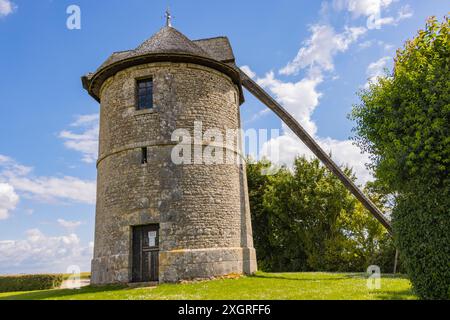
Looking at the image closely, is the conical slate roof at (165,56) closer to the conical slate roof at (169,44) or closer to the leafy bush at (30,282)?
the conical slate roof at (169,44)

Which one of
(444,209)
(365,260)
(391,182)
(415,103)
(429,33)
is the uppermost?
(429,33)

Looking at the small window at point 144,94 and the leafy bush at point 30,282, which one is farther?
the leafy bush at point 30,282

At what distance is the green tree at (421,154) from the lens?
334 inches

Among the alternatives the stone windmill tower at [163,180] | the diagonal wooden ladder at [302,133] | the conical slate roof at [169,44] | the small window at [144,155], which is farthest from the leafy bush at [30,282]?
the diagonal wooden ladder at [302,133]

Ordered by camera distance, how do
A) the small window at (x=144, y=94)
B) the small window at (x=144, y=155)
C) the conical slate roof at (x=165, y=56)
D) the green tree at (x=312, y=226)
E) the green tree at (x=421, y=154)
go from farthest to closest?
the green tree at (x=312, y=226) < the small window at (x=144, y=94) < the conical slate roof at (x=165, y=56) < the small window at (x=144, y=155) < the green tree at (x=421, y=154)

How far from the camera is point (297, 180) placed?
24.6 m

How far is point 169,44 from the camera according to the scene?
46.0ft

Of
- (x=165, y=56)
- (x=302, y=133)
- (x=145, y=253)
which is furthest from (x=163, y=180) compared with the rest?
(x=302, y=133)

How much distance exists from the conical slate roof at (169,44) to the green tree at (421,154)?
7.12 m

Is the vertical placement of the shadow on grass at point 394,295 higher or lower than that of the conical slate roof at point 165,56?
lower

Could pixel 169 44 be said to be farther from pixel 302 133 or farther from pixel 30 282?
pixel 30 282
